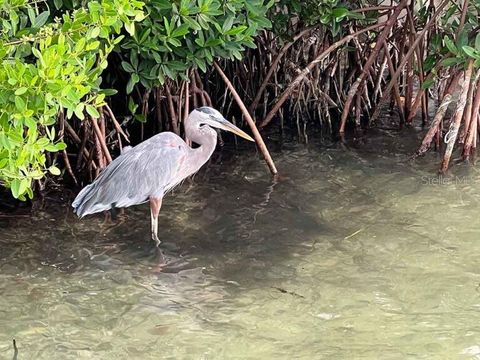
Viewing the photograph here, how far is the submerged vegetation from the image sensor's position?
414cm

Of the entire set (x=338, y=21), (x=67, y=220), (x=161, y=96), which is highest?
(x=338, y=21)

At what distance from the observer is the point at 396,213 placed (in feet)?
18.1

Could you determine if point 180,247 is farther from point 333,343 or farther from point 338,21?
point 338,21

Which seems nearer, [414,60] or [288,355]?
[288,355]

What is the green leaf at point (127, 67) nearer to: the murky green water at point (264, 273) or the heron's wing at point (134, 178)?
the heron's wing at point (134, 178)

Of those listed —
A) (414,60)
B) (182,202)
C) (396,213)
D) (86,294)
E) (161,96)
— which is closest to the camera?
(86,294)

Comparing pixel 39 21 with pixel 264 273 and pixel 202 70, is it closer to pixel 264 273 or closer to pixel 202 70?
pixel 202 70

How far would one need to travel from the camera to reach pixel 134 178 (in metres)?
5.38

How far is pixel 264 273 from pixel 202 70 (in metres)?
1.76

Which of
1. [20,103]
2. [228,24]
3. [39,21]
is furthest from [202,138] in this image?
[20,103]

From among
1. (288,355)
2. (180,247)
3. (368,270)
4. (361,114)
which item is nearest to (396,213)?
(368,270)

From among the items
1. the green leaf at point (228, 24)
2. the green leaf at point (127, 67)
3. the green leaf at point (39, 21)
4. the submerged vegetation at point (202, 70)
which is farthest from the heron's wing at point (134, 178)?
the green leaf at point (39, 21)

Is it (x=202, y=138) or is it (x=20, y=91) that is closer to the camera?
(x=20, y=91)

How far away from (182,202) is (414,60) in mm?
2657
